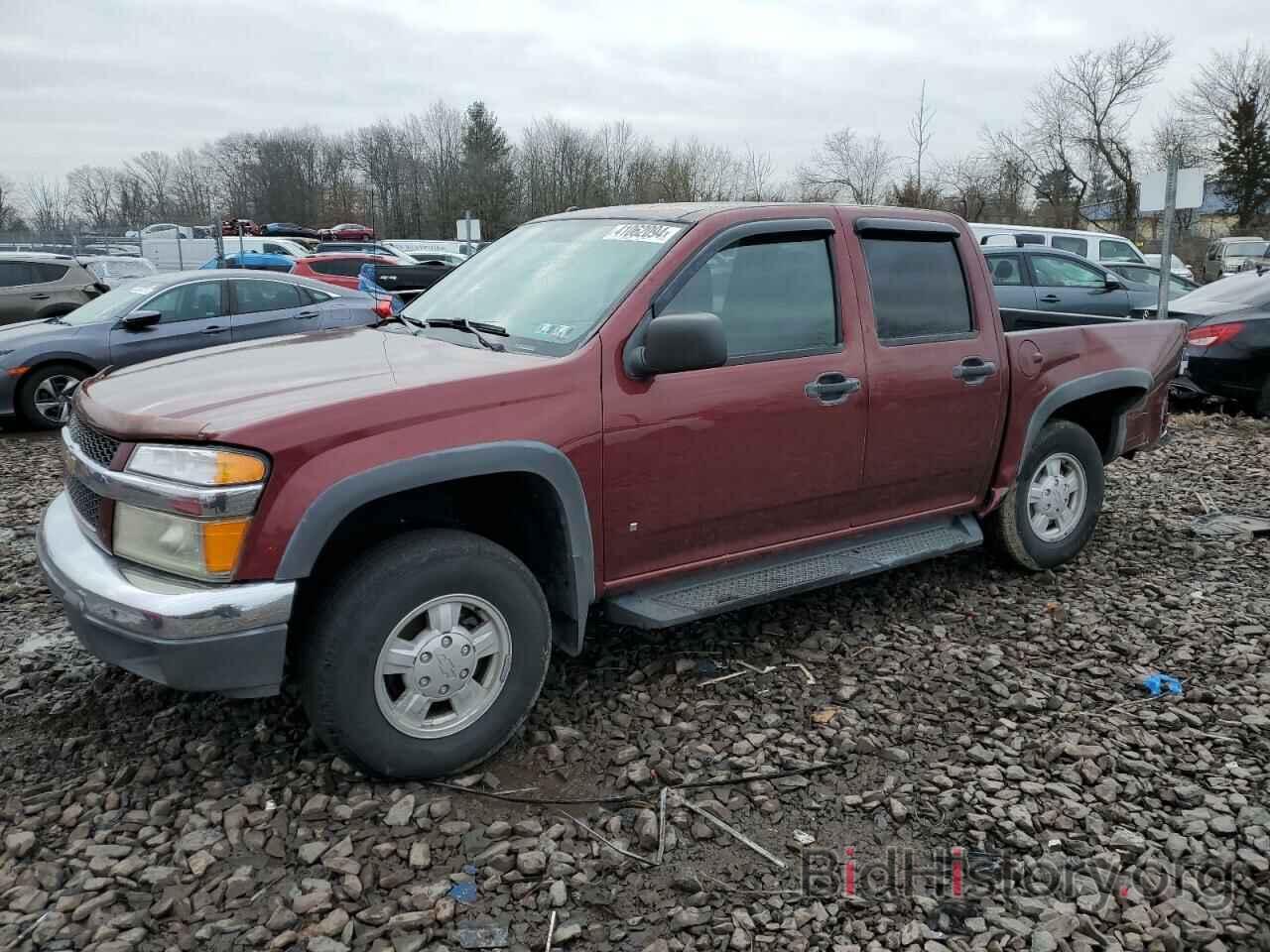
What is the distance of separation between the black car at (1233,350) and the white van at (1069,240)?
28.9 ft

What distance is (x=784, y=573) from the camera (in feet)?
12.9

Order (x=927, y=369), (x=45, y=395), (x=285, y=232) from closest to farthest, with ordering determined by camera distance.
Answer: (x=927, y=369)
(x=45, y=395)
(x=285, y=232)

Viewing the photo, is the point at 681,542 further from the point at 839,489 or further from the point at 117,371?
the point at 117,371

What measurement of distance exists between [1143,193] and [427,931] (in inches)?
493

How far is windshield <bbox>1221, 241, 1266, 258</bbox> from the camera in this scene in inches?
1293

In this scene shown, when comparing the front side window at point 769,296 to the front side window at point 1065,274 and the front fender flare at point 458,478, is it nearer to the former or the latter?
the front fender flare at point 458,478

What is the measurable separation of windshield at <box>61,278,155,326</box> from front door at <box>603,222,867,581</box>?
799 cm

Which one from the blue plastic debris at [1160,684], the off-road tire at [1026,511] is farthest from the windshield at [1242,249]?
the blue plastic debris at [1160,684]

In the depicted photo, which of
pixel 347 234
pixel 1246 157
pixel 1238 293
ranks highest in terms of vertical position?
pixel 1246 157

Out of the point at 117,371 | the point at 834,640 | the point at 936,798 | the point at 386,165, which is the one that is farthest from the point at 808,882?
the point at 386,165

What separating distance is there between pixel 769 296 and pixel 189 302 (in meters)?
7.93

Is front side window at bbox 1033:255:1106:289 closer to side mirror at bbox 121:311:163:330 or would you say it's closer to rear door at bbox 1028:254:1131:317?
rear door at bbox 1028:254:1131:317

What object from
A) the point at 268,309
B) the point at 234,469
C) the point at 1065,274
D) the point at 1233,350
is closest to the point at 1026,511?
the point at 234,469

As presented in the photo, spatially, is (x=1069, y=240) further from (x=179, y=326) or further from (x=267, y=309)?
(x=179, y=326)
